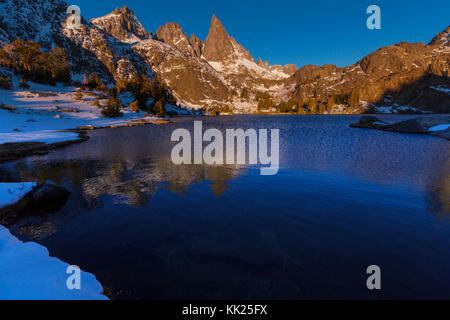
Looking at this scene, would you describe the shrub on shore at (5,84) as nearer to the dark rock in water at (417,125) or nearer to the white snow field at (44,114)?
the white snow field at (44,114)

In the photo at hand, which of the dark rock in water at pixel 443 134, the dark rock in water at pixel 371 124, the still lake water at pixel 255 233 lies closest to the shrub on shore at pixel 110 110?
the still lake water at pixel 255 233

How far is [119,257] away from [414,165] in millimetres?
26922

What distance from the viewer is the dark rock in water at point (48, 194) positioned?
1236 cm

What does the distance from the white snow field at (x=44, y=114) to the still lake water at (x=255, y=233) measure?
29855 millimetres

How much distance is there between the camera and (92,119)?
7575 centimetres

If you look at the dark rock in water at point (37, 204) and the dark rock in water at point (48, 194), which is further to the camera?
the dark rock in water at point (48, 194)

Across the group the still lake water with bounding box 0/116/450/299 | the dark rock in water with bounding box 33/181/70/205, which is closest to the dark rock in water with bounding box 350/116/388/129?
the still lake water with bounding box 0/116/450/299

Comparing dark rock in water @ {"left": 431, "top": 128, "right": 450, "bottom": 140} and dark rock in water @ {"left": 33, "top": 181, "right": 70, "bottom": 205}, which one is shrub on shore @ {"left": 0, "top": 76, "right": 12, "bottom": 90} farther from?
dark rock in water @ {"left": 431, "top": 128, "right": 450, "bottom": 140}

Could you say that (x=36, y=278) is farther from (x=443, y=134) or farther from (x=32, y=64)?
(x=32, y=64)

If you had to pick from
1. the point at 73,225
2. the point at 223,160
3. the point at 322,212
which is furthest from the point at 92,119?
the point at 322,212

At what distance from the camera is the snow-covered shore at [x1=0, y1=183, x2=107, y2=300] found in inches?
207

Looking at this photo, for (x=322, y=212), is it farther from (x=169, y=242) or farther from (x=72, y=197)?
(x=72, y=197)

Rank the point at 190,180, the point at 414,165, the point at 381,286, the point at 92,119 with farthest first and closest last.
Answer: the point at 92,119
the point at 414,165
the point at 190,180
the point at 381,286

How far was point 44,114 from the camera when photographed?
6169 centimetres
